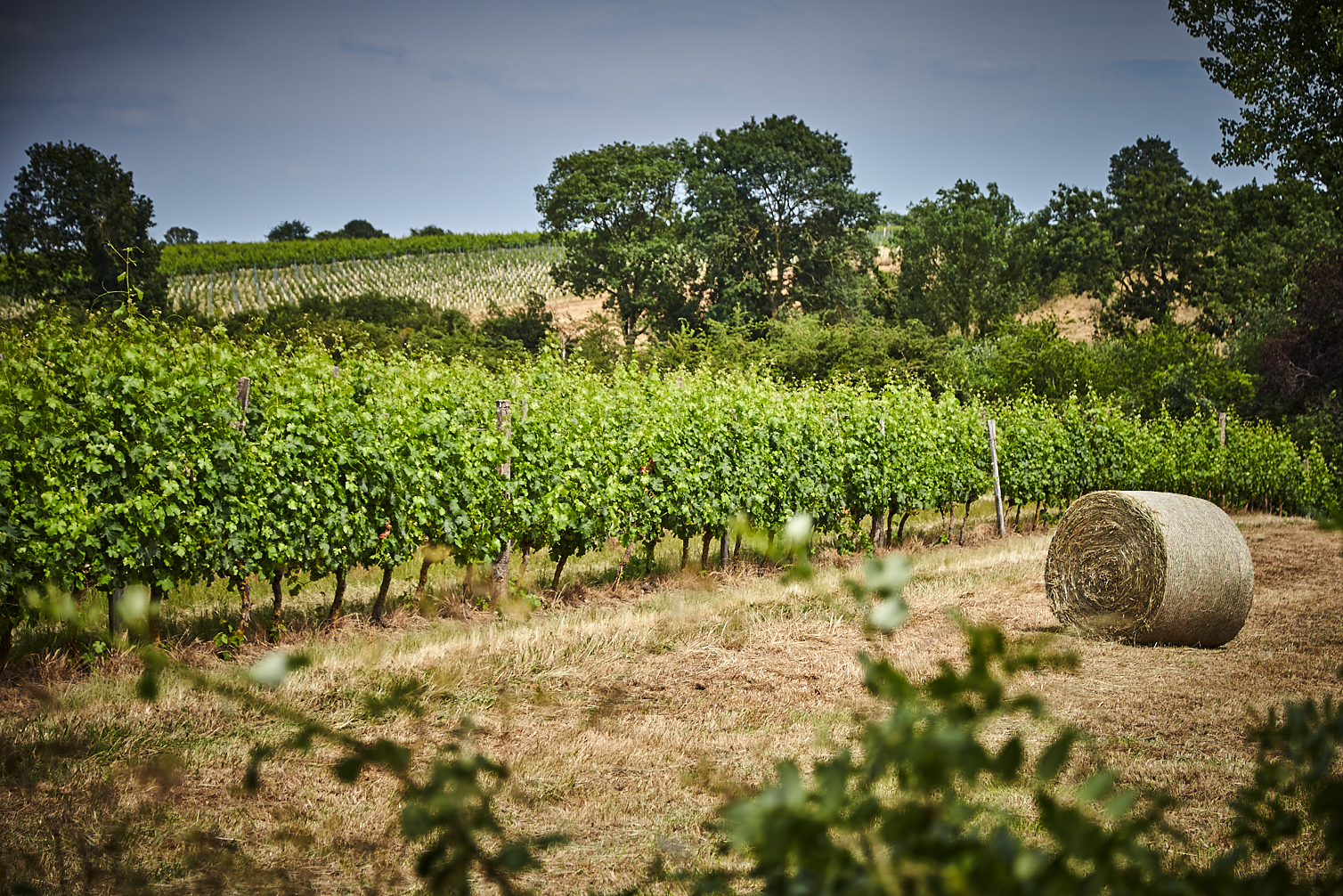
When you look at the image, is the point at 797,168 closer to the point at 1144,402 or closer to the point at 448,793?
the point at 1144,402

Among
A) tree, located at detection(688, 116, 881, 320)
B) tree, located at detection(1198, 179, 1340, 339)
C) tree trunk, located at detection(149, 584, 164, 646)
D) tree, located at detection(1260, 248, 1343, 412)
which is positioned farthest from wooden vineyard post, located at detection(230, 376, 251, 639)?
tree, located at detection(1198, 179, 1340, 339)

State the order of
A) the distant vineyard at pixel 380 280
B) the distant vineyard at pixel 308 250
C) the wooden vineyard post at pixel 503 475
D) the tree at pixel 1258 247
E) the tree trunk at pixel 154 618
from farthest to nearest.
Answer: the distant vineyard at pixel 308 250 < the distant vineyard at pixel 380 280 < the tree at pixel 1258 247 < the wooden vineyard post at pixel 503 475 < the tree trunk at pixel 154 618

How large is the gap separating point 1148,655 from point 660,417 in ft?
18.6

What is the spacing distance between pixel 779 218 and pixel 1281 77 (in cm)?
2032

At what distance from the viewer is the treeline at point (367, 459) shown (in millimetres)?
6496

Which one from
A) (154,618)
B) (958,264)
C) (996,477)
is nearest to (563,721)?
(154,618)

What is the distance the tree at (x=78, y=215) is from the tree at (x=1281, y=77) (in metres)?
36.7

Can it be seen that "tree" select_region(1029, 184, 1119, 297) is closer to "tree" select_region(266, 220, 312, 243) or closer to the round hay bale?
the round hay bale

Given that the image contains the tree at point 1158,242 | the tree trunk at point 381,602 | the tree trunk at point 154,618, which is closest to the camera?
Result: the tree trunk at point 154,618

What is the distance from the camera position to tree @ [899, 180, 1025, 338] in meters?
41.6

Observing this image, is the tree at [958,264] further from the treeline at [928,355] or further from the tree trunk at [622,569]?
the tree trunk at [622,569]

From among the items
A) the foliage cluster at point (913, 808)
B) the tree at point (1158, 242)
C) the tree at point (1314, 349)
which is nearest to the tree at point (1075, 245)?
the tree at point (1158, 242)

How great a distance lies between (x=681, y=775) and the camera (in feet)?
14.7

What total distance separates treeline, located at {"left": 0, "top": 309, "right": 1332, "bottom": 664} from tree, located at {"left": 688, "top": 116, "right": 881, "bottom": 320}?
24443 mm
